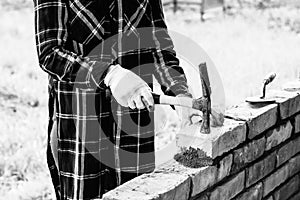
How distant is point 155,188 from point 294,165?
119cm

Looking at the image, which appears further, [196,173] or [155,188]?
[196,173]

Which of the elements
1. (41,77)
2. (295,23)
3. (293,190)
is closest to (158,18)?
(293,190)

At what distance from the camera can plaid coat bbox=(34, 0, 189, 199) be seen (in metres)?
2.07

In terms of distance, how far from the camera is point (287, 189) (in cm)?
287

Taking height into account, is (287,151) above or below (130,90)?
below

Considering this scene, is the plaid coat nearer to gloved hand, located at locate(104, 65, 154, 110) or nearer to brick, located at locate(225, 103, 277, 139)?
gloved hand, located at locate(104, 65, 154, 110)

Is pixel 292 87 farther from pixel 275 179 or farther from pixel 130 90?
pixel 130 90

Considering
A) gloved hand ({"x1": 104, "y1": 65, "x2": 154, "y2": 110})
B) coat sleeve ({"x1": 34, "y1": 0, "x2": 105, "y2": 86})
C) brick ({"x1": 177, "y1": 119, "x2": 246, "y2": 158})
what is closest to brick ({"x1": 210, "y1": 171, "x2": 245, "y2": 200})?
brick ({"x1": 177, "y1": 119, "x2": 246, "y2": 158})

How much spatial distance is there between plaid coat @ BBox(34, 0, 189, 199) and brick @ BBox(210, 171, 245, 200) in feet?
1.06

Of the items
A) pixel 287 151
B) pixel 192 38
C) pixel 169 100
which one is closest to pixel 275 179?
pixel 287 151

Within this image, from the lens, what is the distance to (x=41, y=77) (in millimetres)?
6047

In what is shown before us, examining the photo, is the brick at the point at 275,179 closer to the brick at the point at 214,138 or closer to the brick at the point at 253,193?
the brick at the point at 253,193

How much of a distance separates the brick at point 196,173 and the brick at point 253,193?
33cm

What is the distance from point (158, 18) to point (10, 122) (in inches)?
110
